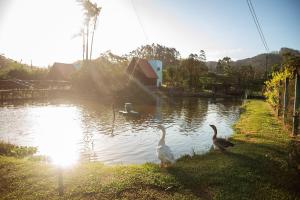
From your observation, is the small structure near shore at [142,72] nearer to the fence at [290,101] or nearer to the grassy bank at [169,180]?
the fence at [290,101]

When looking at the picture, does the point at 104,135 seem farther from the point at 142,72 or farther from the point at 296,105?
the point at 142,72

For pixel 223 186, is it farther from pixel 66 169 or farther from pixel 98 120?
pixel 98 120

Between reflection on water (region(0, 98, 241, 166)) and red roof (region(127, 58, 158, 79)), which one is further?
red roof (region(127, 58, 158, 79))

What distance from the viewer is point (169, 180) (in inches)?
355

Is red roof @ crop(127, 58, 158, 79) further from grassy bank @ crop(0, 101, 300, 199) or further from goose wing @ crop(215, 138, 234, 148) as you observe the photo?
grassy bank @ crop(0, 101, 300, 199)

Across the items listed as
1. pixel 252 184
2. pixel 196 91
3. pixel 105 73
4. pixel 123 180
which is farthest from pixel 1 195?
pixel 196 91

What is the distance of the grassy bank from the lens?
810 cm

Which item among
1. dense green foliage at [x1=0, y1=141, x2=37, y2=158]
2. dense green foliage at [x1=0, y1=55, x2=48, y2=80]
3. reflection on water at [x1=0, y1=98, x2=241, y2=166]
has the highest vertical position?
dense green foliage at [x1=0, y1=55, x2=48, y2=80]

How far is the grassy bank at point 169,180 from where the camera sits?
8.10 meters

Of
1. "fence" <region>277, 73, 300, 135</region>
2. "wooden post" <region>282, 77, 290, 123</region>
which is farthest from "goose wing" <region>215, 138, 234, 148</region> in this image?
"wooden post" <region>282, 77, 290, 123</region>

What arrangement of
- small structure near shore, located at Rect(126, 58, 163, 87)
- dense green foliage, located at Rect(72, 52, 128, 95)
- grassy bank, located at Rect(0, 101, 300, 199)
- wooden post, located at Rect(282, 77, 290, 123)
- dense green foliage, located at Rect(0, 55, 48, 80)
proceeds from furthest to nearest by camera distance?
dense green foliage, located at Rect(0, 55, 48, 80) < small structure near shore, located at Rect(126, 58, 163, 87) < dense green foliage, located at Rect(72, 52, 128, 95) < wooden post, located at Rect(282, 77, 290, 123) < grassy bank, located at Rect(0, 101, 300, 199)

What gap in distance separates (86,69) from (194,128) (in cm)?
3782

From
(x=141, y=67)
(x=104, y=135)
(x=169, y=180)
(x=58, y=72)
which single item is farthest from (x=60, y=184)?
(x=58, y=72)

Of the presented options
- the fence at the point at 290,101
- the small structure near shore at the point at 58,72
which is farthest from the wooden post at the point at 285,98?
the small structure near shore at the point at 58,72
